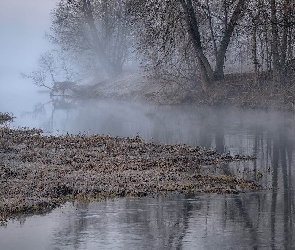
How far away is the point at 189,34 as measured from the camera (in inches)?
1690

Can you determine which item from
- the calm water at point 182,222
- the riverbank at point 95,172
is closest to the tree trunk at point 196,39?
the riverbank at point 95,172

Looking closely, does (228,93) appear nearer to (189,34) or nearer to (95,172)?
(189,34)

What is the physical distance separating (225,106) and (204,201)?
29.2m

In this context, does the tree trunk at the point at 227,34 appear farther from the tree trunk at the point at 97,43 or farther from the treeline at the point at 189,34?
the tree trunk at the point at 97,43

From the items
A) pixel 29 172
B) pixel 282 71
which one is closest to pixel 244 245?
pixel 29 172

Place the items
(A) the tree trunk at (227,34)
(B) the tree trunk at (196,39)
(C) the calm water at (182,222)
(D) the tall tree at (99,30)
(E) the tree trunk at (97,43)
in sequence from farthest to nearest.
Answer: (D) the tall tree at (99,30)
(E) the tree trunk at (97,43)
(B) the tree trunk at (196,39)
(A) the tree trunk at (227,34)
(C) the calm water at (182,222)

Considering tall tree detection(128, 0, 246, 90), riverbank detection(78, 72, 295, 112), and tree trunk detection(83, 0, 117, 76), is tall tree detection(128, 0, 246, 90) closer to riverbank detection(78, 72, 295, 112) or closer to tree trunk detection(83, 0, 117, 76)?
riverbank detection(78, 72, 295, 112)

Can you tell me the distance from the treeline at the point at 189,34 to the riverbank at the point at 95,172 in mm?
13229

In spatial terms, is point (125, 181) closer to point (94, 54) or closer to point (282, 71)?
point (282, 71)

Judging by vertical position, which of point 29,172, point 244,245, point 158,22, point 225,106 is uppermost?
point 158,22

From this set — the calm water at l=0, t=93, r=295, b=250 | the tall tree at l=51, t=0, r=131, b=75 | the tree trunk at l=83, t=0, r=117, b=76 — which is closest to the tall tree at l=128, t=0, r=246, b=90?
the calm water at l=0, t=93, r=295, b=250

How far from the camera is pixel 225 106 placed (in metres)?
43.4

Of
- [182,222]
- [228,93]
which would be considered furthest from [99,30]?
[182,222]

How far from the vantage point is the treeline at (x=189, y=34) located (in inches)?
1522
